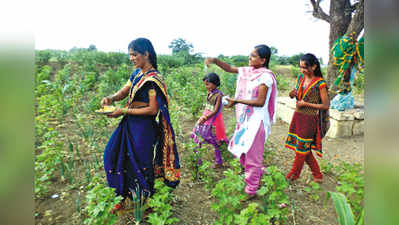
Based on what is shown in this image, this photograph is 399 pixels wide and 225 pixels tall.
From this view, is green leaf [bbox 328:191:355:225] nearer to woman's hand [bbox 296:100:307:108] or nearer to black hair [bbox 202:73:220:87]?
woman's hand [bbox 296:100:307:108]

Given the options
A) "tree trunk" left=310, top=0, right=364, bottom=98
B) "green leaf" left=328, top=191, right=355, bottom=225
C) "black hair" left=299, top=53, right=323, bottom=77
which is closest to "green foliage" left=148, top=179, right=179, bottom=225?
"green leaf" left=328, top=191, right=355, bottom=225

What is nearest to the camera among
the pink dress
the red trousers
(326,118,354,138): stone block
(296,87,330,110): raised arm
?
the pink dress

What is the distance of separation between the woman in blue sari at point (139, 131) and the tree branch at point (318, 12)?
5653 mm

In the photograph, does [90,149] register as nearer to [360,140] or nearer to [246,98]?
[246,98]

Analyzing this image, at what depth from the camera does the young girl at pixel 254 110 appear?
236 cm

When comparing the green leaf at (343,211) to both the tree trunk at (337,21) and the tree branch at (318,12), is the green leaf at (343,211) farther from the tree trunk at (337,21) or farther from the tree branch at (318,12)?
the tree branch at (318,12)

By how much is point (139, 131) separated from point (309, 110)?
201 centimetres

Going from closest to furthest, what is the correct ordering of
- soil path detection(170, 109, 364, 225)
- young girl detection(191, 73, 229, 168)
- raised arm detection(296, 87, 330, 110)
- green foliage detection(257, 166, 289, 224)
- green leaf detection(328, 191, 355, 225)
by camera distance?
green leaf detection(328, 191, 355, 225), green foliage detection(257, 166, 289, 224), soil path detection(170, 109, 364, 225), raised arm detection(296, 87, 330, 110), young girl detection(191, 73, 229, 168)

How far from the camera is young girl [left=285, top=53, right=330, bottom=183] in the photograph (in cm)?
261

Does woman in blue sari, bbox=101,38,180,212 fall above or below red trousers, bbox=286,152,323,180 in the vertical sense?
above

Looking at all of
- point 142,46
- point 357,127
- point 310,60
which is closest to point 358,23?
point 357,127

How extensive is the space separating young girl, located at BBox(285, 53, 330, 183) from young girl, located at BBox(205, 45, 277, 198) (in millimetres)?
427

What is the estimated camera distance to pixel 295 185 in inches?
115

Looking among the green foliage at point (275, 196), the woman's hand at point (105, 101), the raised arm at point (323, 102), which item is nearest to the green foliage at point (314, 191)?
the green foliage at point (275, 196)
